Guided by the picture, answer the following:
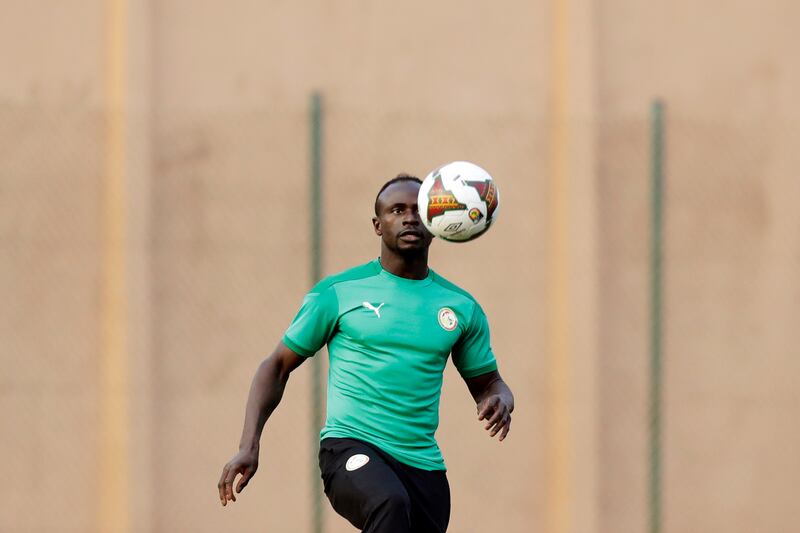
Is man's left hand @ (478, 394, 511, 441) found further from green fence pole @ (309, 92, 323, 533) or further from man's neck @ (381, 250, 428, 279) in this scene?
green fence pole @ (309, 92, 323, 533)

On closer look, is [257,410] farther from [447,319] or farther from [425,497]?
[447,319]

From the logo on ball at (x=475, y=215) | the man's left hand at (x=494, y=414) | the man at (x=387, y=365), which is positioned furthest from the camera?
the logo on ball at (x=475, y=215)

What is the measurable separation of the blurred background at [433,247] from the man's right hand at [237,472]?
3.81m

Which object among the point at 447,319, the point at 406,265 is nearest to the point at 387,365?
the point at 447,319

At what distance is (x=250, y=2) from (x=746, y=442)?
15.3 ft

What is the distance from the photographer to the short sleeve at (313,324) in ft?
18.8

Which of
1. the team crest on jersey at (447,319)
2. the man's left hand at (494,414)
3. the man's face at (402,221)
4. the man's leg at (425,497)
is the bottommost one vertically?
the man's leg at (425,497)

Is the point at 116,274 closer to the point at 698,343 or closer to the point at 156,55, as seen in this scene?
the point at 156,55

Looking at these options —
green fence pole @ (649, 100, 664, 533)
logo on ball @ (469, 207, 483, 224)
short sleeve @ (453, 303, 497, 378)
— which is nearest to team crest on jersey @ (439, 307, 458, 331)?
short sleeve @ (453, 303, 497, 378)

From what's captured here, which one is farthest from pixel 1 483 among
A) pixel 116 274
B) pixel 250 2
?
pixel 250 2

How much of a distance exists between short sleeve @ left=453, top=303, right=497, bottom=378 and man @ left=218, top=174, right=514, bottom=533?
2.3 inches

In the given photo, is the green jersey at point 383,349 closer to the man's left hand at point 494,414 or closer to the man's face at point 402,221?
the man's face at point 402,221

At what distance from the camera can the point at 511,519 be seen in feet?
32.4

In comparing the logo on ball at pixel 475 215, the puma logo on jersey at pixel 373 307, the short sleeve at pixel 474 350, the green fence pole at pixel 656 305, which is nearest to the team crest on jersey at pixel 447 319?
the short sleeve at pixel 474 350
